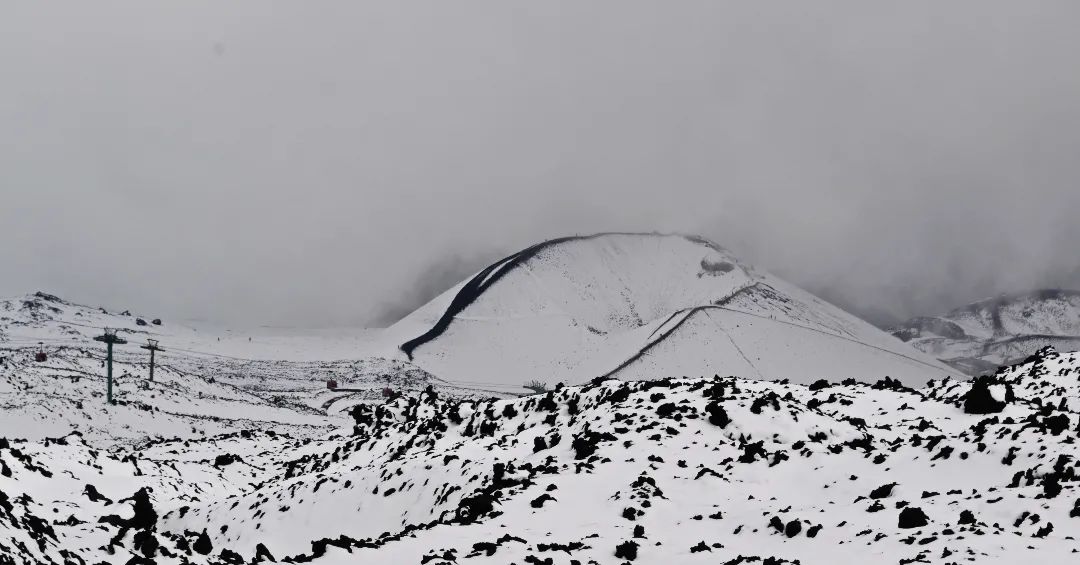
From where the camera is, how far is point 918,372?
4545 inches

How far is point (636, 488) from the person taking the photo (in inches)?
687

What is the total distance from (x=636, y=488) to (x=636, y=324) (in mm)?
126890

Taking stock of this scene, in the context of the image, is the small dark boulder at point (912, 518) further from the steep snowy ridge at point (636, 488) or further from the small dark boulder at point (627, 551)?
the small dark boulder at point (627, 551)

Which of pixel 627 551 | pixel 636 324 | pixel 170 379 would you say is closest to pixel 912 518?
pixel 627 551

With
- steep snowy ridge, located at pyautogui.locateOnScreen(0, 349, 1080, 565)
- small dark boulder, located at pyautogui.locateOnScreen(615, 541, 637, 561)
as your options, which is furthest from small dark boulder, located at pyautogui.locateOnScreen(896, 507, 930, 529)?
small dark boulder, located at pyautogui.locateOnScreen(615, 541, 637, 561)

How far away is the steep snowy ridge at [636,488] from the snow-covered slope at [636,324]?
74.2 meters

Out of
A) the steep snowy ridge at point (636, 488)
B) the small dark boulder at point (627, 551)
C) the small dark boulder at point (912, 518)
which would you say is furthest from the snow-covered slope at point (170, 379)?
the small dark boulder at point (912, 518)

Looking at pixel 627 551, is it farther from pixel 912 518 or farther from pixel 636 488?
pixel 912 518

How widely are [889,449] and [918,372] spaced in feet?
353

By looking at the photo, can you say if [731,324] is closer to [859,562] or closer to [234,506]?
[234,506]

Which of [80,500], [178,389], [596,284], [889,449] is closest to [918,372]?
→ [596,284]

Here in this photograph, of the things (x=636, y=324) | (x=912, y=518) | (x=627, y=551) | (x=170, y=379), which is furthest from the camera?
(x=636, y=324)

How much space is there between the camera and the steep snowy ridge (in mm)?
12750

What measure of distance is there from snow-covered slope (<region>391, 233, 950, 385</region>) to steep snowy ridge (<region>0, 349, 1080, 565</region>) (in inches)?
2922
